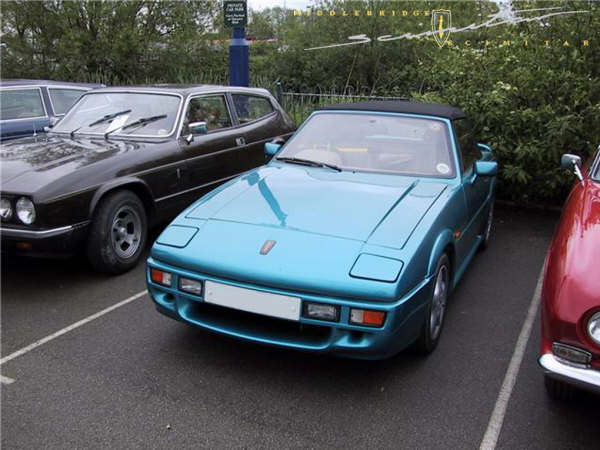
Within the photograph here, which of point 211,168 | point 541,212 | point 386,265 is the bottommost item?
point 541,212

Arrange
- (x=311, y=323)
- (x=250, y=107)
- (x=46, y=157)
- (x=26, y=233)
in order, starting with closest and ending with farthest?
(x=311, y=323) → (x=26, y=233) → (x=46, y=157) → (x=250, y=107)

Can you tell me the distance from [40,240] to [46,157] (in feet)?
2.87

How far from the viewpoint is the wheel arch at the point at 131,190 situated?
14.5ft

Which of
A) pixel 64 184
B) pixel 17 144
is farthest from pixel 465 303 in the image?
pixel 17 144

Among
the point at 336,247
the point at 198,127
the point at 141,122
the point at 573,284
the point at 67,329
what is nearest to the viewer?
the point at 573,284

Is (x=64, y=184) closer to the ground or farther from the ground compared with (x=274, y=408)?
farther from the ground

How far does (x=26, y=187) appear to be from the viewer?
4.11 m

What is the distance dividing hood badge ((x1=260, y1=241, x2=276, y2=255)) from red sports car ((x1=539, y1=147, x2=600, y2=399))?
4.60 ft

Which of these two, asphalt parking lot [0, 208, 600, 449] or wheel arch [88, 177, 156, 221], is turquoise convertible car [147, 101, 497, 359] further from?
wheel arch [88, 177, 156, 221]

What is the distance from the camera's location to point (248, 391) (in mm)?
3084

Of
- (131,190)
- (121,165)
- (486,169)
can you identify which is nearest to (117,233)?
(131,190)

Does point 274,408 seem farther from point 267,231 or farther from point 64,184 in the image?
point 64,184

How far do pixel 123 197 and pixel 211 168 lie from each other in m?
1.23

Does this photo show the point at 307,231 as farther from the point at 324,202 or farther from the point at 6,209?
the point at 6,209
